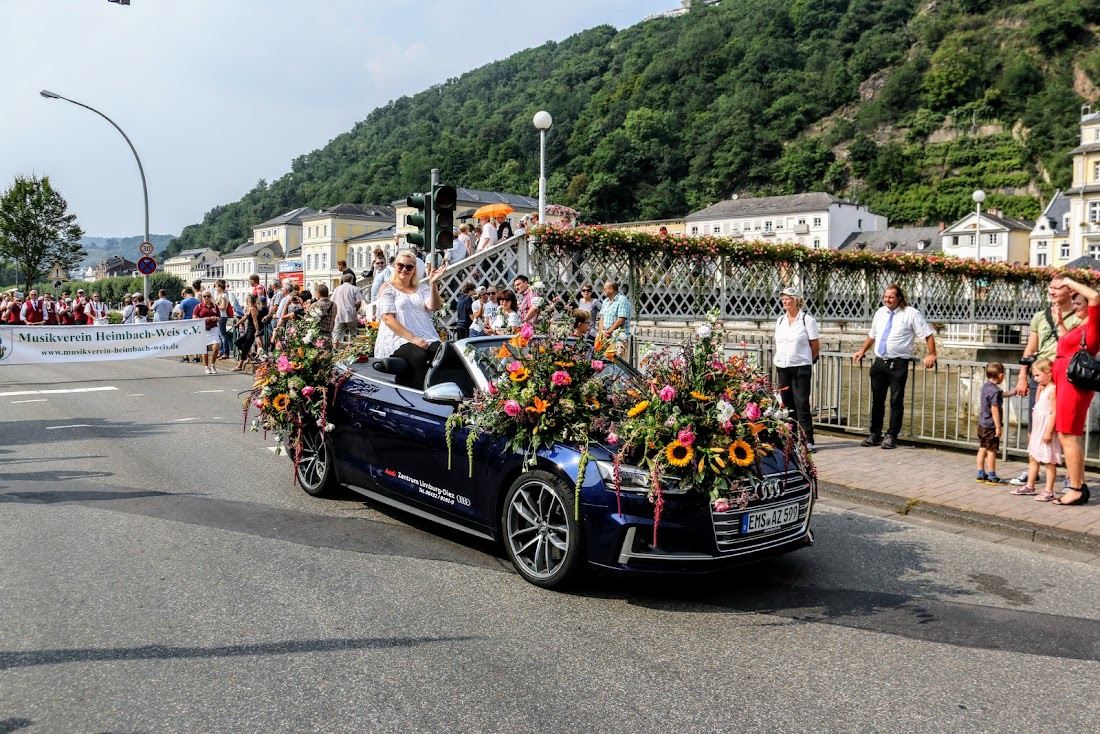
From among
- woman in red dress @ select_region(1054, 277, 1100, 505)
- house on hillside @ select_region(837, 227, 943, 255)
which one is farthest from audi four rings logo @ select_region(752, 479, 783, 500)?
house on hillside @ select_region(837, 227, 943, 255)

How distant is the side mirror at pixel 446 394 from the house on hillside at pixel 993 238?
104 metres

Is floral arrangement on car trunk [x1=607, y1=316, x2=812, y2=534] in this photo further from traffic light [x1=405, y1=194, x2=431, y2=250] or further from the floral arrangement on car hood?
traffic light [x1=405, y1=194, x2=431, y2=250]

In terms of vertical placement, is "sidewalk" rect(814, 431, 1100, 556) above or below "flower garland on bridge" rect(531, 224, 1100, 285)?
below

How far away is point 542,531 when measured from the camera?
5258mm

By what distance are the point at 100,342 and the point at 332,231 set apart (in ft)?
356

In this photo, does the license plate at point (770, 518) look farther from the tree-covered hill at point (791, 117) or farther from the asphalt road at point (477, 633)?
the tree-covered hill at point (791, 117)

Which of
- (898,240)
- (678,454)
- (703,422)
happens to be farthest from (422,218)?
(898,240)

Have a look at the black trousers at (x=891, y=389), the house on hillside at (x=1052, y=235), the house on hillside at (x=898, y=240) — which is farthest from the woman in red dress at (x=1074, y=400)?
the house on hillside at (x=1052, y=235)

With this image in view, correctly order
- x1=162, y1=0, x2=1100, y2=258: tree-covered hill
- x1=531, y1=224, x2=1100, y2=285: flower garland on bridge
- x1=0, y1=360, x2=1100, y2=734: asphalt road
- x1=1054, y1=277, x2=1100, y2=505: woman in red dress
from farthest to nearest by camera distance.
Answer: x1=162, y1=0, x2=1100, y2=258: tree-covered hill, x1=531, y1=224, x2=1100, y2=285: flower garland on bridge, x1=1054, y1=277, x2=1100, y2=505: woman in red dress, x1=0, y1=360, x2=1100, y2=734: asphalt road

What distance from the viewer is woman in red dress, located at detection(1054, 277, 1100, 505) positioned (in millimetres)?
7156

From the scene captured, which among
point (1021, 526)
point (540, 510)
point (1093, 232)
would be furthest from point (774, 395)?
point (1093, 232)

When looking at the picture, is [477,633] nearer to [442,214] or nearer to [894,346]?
[894,346]

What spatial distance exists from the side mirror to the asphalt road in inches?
41.4

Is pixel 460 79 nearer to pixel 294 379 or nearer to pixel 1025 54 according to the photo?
pixel 1025 54
